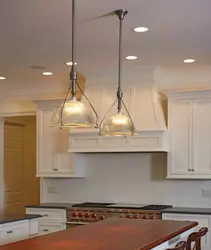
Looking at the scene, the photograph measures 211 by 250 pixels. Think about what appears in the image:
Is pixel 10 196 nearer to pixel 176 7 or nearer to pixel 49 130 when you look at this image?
pixel 49 130

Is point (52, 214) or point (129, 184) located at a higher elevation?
point (129, 184)

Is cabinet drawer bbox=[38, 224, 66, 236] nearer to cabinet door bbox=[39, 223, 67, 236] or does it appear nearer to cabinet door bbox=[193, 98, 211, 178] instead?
cabinet door bbox=[39, 223, 67, 236]

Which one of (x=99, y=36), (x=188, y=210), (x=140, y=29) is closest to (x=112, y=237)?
(x=140, y=29)

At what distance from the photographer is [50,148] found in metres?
7.15

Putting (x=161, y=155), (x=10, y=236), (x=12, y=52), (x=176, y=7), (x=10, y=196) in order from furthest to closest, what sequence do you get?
(x=10, y=196)
(x=161, y=155)
(x=12, y=52)
(x=10, y=236)
(x=176, y=7)

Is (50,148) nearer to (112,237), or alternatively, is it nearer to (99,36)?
(99,36)

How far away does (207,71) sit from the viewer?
6.44 m

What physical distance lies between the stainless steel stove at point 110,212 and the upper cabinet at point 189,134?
0.55 meters

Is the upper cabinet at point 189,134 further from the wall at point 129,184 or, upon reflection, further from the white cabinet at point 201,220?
the white cabinet at point 201,220

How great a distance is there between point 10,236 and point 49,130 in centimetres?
243

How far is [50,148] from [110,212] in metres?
1.46

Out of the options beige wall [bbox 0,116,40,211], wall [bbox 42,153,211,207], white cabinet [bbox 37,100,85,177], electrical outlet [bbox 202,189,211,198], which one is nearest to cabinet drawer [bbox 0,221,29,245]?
white cabinet [bbox 37,100,85,177]

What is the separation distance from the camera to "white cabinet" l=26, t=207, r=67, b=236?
6.64 metres

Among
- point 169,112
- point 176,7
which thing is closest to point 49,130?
point 169,112
